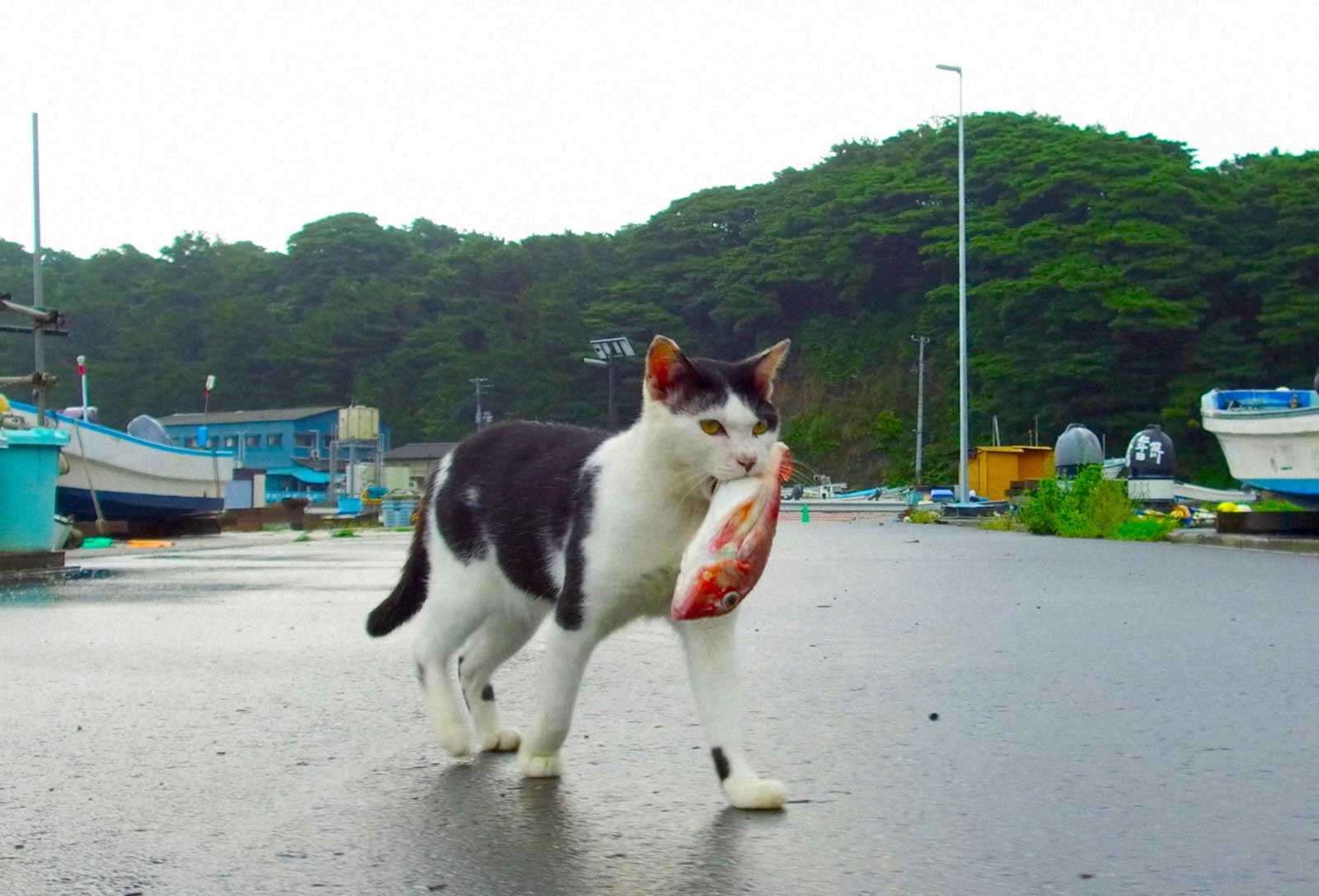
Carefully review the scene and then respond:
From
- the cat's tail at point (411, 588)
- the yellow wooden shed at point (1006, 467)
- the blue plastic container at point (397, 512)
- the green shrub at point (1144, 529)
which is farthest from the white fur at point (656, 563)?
the yellow wooden shed at point (1006, 467)

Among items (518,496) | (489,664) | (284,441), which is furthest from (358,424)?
(518,496)

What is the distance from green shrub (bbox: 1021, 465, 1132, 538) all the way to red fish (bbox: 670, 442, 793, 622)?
16.8 m

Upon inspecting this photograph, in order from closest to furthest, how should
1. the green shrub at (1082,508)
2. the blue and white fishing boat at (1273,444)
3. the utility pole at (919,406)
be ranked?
the blue and white fishing boat at (1273,444)
the green shrub at (1082,508)
the utility pole at (919,406)

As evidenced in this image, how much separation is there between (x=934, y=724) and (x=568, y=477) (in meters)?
1.54

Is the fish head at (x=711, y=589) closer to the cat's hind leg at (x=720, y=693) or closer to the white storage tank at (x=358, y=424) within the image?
the cat's hind leg at (x=720, y=693)

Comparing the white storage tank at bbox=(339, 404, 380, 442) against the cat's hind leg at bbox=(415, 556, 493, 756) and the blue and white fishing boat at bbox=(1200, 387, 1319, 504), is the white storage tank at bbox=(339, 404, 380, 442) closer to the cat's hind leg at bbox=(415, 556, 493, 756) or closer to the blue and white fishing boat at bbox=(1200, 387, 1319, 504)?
the blue and white fishing boat at bbox=(1200, 387, 1319, 504)

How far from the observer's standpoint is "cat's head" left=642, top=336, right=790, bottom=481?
Result: 3438 millimetres

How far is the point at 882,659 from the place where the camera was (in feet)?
20.6

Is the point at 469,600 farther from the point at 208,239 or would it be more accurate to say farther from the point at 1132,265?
the point at 208,239

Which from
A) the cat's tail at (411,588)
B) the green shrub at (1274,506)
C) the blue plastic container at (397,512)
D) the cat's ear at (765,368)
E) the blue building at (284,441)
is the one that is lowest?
the blue plastic container at (397,512)

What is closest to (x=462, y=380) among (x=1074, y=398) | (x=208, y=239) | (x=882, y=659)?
(x=1074, y=398)

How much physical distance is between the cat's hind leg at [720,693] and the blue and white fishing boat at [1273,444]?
56.2ft

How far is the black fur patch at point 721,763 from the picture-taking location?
3355 mm

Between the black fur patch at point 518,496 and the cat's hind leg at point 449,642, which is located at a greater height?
the black fur patch at point 518,496
